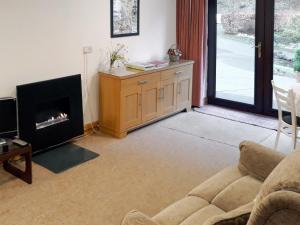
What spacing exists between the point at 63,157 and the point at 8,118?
693mm

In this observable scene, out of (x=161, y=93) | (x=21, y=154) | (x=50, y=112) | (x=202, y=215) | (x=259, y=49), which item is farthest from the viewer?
(x=259, y=49)

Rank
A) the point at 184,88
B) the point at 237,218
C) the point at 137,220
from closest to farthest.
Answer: the point at 237,218, the point at 137,220, the point at 184,88

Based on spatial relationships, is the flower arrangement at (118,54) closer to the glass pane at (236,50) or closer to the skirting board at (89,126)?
the skirting board at (89,126)

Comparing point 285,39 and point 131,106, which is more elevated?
point 285,39

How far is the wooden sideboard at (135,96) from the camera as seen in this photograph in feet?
14.4

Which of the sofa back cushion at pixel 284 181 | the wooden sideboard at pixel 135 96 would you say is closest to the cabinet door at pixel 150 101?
the wooden sideboard at pixel 135 96

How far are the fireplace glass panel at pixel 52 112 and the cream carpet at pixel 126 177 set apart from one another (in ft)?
1.31

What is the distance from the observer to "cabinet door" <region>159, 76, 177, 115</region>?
4.94 metres

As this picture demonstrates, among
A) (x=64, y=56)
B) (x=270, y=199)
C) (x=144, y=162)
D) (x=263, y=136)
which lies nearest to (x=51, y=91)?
(x=64, y=56)

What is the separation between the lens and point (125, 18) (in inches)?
186

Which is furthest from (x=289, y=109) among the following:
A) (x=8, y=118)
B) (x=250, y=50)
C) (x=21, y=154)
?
(x=8, y=118)

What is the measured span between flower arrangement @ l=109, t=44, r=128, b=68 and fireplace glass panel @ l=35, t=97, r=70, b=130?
0.81 m

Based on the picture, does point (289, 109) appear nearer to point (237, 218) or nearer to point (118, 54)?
point (118, 54)

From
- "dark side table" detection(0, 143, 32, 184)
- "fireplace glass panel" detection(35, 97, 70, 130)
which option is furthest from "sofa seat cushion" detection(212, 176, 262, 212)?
"fireplace glass panel" detection(35, 97, 70, 130)
